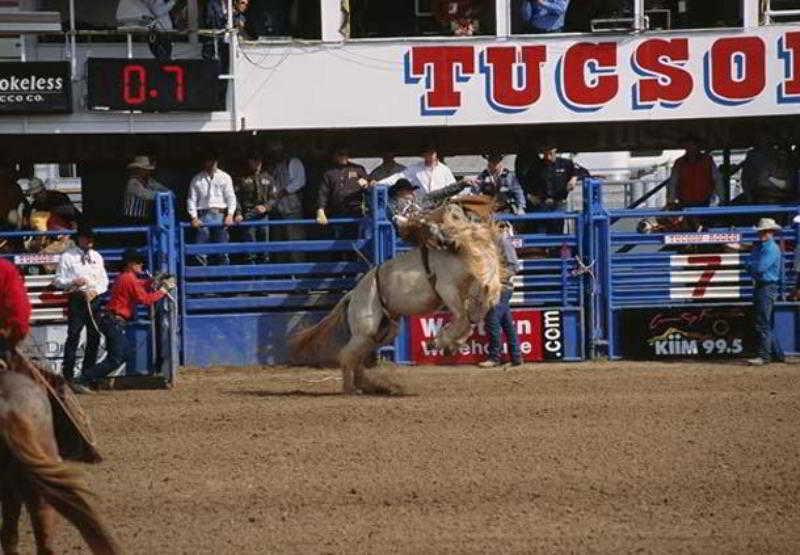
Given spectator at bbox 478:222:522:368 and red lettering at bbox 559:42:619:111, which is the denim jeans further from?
red lettering at bbox 559:42:619:111

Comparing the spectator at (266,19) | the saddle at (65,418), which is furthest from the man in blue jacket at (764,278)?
the saddle at (65,418)

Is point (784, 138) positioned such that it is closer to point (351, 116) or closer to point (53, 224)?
point (351, 116)

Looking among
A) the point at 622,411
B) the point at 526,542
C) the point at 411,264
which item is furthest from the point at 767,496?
the point at 411,264

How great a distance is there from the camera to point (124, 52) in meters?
17.7

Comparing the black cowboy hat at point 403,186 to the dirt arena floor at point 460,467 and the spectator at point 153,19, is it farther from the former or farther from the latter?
the spectator at point 153,19

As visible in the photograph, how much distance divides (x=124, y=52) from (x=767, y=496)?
9.91 m

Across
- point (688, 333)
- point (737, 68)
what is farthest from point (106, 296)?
point (737, 68)

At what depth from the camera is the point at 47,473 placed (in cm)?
768

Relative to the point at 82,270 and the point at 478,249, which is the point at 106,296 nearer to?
the point at 82,270

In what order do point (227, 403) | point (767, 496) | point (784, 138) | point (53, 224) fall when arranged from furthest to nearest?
point (784, 138), point (53, 224), point (227, 403), point (767, 496)

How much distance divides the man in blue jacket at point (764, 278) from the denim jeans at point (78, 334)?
21.7ft

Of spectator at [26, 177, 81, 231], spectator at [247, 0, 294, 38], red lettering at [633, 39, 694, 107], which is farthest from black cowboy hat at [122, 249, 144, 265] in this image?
red lettering at [633, 39, 694, 107]

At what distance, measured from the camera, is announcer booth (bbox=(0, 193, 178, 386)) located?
16406 millimetres

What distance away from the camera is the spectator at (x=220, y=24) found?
56.7 feet
